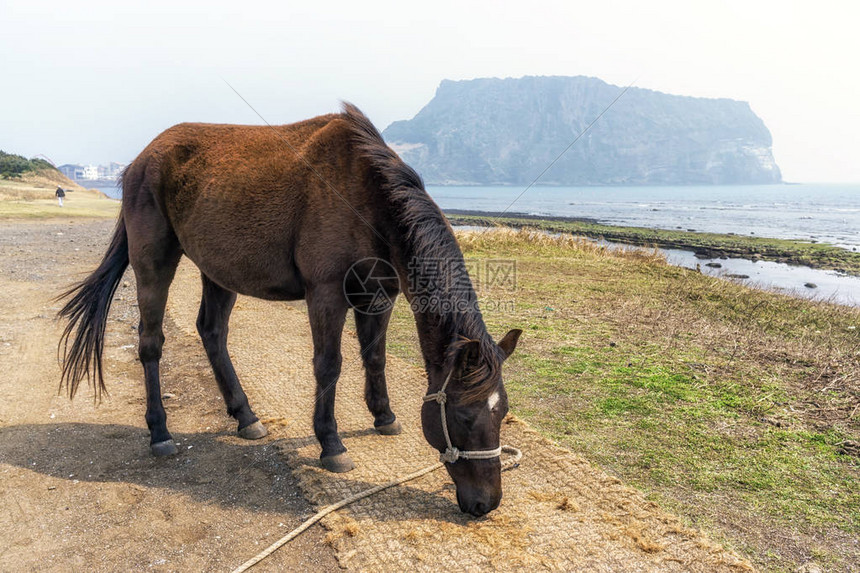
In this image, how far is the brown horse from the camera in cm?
321

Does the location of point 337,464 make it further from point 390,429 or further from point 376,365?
point 376,365

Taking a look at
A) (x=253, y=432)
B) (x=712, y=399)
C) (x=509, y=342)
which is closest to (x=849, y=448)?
(x=712, y=399)

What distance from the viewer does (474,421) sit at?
3.15 m

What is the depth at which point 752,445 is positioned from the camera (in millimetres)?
4145

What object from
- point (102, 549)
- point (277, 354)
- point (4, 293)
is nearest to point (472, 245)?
point (277, 354)

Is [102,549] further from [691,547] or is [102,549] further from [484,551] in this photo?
[691,547]

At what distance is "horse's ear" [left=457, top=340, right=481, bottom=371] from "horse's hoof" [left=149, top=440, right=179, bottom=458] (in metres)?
2.76

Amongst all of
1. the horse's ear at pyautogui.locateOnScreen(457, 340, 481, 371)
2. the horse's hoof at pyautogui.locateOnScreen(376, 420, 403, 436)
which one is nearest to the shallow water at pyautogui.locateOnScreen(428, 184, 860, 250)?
the horse's hoof at pyautogui.locateOnScreen(376, 420, 403, 436)

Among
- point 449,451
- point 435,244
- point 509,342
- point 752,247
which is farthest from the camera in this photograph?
point 752,247

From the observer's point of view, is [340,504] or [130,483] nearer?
[340,504]

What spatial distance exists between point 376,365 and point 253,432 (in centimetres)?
126

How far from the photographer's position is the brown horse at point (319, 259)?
321 centimetres

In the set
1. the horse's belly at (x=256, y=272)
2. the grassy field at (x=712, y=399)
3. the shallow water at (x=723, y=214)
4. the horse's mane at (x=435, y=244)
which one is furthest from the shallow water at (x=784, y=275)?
the horse's belly at (x=256, y=272)

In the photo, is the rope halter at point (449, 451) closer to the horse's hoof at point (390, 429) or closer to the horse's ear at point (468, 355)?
the horse's ear at point (468, 355)
